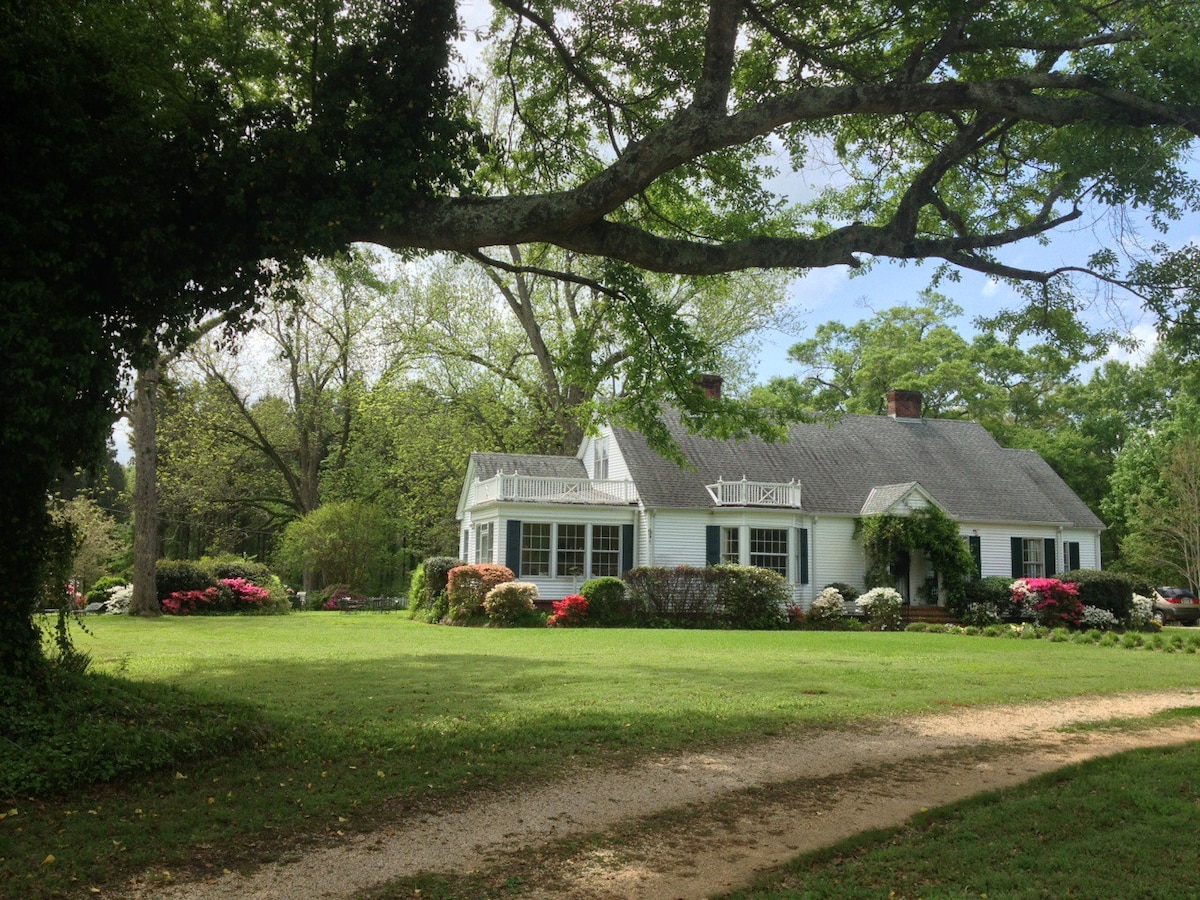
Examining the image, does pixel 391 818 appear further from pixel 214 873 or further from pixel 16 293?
pixel 16 293

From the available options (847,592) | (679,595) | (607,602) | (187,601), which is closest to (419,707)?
(607,602)

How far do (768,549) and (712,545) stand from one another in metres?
1.72

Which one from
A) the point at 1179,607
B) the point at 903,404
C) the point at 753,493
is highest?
the point at 903,404

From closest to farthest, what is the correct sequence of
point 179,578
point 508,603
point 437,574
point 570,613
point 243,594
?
point 508,603 < point 570,613 < point 179,578 < point 437,574 < point 243,594

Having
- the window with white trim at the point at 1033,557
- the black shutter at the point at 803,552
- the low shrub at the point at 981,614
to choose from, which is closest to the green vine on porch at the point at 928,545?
the low shrub at the point at 981,614

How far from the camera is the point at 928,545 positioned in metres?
27.2

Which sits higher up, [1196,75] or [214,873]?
[1196,75]

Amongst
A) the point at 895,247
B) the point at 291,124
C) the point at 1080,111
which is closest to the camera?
the point at 291,124

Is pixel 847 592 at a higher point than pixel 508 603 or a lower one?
higher

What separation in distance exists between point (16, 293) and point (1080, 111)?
30.8 ft

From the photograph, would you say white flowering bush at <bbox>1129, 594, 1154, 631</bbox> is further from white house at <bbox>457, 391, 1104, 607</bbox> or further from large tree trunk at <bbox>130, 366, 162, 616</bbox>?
large tree trunk at <bbox>130, 366, 162, 616</bbox>

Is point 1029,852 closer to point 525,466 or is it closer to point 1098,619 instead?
point 1098,619

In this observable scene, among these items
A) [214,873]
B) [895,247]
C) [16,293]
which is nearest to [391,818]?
[214,873]

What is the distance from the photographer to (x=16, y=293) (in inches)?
260
